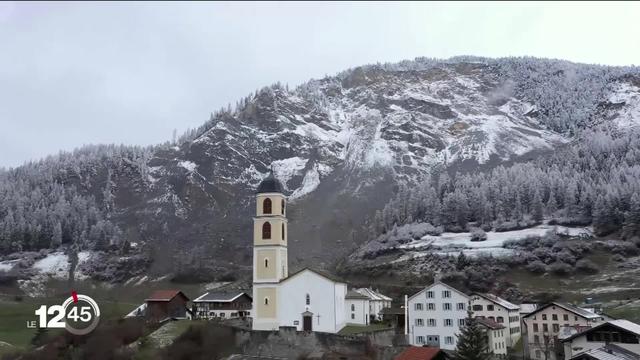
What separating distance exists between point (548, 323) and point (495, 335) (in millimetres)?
8031

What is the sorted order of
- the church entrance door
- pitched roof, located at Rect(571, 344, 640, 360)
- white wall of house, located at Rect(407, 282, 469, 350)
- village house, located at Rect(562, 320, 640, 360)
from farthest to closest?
white wall of house, located at Rect(407, 282, 469, 350), the church entrance door, village house, located at Rect(562, 320, 640, 360), pitched roof, located at Rect(571, 344, 640, 360)

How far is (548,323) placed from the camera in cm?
6144

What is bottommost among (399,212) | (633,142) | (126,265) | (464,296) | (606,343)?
(606,343)

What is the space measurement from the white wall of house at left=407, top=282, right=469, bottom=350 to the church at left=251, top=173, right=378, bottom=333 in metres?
4.99

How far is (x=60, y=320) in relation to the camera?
5794cm

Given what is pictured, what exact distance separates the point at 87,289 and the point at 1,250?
43.1m

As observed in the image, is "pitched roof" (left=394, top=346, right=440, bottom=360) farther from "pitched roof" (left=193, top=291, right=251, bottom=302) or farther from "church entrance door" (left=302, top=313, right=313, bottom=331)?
"pitched roof" (left=193, top=291, right=251, bottom=302)

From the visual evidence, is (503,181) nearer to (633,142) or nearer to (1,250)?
(633,142)

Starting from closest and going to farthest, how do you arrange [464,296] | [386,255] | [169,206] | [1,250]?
[464,296]
[386,255]
[1,250]
[169,206]

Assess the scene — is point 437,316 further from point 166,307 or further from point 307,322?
point 166,307

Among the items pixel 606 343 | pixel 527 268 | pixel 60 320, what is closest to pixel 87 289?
pixel 60 320

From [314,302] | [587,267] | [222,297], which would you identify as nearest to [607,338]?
[314,302]

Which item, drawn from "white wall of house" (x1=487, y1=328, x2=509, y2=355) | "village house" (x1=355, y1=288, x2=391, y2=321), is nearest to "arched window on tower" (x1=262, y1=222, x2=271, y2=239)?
"village house" (x1=355, y1=288, x2=391, y2=321)

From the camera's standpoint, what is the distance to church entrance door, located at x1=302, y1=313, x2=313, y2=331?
55.5 m
